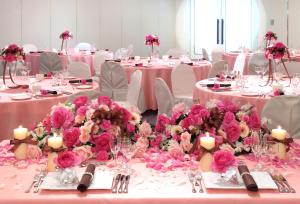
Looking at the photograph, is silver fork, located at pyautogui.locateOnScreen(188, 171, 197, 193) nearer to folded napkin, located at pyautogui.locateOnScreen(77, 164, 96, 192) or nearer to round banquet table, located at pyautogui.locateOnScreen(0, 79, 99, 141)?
folded napkin, located at pyautogui.locateOnScreen(77, 164, 96, 192)

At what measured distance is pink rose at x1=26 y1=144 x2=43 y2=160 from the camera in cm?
285

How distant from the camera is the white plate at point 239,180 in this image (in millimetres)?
2277

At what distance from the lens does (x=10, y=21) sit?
1230cm

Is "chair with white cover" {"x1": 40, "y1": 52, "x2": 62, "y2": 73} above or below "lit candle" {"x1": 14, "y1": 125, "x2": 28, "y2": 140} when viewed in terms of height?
above

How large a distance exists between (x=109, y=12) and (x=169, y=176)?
1108 cm

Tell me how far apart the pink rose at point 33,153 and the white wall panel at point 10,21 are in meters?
10.1

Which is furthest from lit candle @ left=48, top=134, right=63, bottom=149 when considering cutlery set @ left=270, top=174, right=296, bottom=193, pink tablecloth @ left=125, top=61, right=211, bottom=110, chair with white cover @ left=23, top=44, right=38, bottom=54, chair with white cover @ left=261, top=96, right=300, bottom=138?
chair with white cover @ left=23, top=44, right=38, bottom=54

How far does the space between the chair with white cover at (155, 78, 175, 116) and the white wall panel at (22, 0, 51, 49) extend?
800cm

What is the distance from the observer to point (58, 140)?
254cm

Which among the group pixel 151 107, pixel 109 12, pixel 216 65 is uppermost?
pixel 109 12

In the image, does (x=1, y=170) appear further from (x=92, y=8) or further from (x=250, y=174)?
(x=92, y=8)

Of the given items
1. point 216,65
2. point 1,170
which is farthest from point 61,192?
point 216,65

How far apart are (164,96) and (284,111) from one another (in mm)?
1734

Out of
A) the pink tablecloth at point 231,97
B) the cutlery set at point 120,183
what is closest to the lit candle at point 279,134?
the cutlery set at point 120,183
